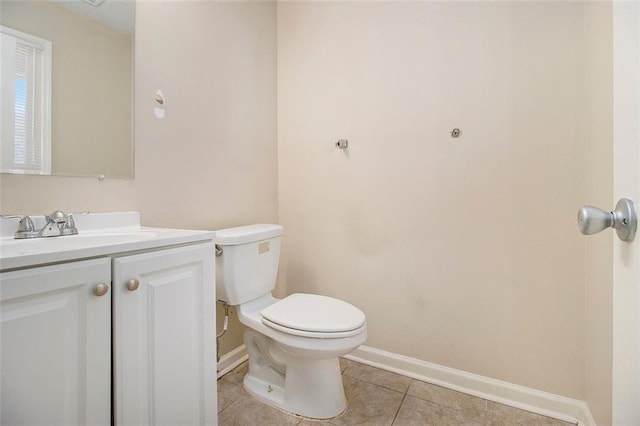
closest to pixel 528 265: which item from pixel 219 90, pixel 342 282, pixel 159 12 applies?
pixel 342 282

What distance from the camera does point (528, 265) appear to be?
51.0 inches

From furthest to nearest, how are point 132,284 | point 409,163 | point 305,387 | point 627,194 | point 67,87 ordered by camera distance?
point 409,163 → point 305,387 → point 67,87 → point 132,284 → point 627,194

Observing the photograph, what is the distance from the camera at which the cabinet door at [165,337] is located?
703mm

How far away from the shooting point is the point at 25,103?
913 mm

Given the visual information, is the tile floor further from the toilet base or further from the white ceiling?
the white ceiling

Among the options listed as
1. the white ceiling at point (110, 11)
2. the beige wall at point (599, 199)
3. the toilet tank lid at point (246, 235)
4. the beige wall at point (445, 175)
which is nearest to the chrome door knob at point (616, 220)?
the beige wall at point (599, 199)

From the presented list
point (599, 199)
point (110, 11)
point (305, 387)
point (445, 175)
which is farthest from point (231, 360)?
point (599, 199)

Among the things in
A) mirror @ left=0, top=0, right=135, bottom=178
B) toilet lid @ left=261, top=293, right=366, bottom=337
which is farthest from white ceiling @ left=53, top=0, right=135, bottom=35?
toilet lid @ left=261, top=293, right=366, bottom=337

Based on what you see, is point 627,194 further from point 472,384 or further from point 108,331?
point 472,384

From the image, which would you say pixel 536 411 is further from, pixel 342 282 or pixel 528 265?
pixel 342 282

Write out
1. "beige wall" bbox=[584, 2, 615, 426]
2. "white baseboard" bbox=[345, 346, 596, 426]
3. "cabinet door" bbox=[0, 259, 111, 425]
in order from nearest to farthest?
"cabinet door" bbox=[0, 259, 111, 425] → "beige wall" bbox=[584, 2, 615, 426] → "white baseboard" bbox=[345, 346, 596, 426]

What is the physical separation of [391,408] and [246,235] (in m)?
1.03

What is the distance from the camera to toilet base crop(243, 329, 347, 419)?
125 cm

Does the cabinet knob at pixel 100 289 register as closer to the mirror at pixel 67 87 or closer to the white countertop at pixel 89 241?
the white countertop at pixel 89 241
